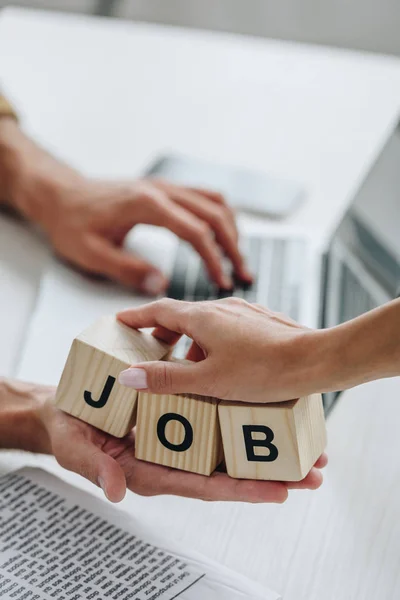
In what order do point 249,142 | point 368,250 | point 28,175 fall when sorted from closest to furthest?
1. point 368,250
2. point 28,175
3. point 249,142

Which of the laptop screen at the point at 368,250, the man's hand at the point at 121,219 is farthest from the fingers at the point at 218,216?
the laptop screen at the point at 368,250

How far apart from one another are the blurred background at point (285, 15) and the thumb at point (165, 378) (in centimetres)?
130

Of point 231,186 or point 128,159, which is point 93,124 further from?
point 231,186

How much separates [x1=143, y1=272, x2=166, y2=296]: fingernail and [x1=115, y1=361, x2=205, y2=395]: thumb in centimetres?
42

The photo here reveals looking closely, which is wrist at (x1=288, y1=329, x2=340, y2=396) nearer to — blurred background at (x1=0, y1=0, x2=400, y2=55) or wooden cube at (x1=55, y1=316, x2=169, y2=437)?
wooden cube at (x1=55, y1=316, x2=169, y2=437)

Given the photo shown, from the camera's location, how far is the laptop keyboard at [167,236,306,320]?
1.15 m

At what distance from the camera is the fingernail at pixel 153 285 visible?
116 cm

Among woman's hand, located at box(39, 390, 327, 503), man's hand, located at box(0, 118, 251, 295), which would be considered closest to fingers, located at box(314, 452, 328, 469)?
woman's hand, located at box(39, 390, 327, 503)

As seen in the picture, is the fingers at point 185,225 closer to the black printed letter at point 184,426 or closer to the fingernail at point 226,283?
the fingernail at point 226,283

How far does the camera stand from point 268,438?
0.74 meters

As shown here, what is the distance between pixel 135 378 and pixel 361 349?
18cm

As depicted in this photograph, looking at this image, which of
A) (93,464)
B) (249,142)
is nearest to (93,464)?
(93,464)

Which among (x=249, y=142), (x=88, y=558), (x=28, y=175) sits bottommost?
(x=88, y=558)

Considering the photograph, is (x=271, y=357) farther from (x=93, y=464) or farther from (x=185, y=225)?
(x=185, y=225)
